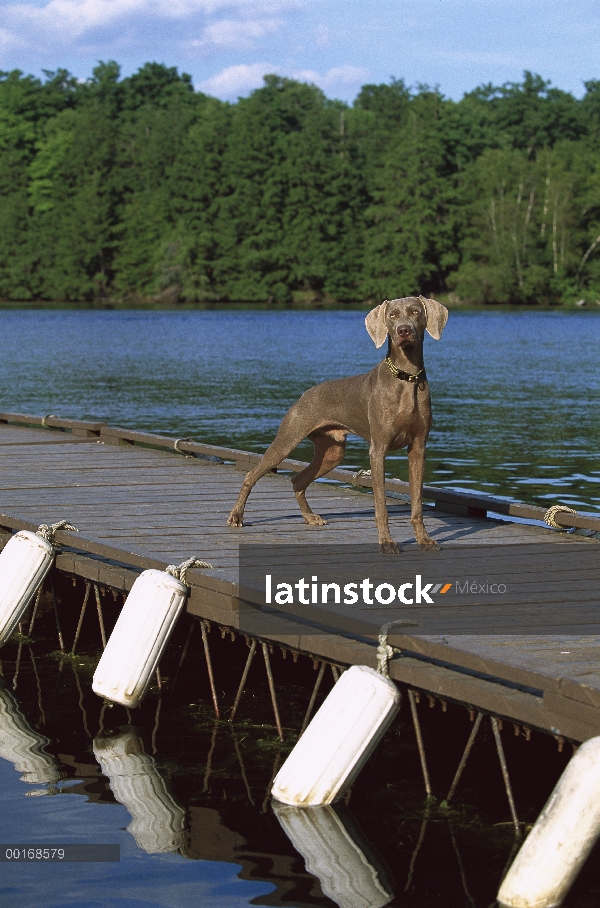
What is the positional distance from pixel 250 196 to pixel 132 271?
10367 millimetres

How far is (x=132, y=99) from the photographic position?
386ft

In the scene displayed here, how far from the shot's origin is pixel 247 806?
6168 mm

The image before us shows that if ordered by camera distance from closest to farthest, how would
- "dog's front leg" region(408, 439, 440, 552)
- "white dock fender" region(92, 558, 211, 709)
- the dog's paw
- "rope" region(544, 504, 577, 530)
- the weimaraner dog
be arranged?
1. "white dock fender" region(92, 558, 211, 709)
2. the weimaraner dog
3. "dog's front leg" region(408, 439, 440, 552)
4. "rope" region(544, 504, 577, 530)
5. the dog's paw

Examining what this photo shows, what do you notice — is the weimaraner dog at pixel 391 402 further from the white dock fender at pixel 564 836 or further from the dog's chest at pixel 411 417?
the white dock fender at pixel 564 836

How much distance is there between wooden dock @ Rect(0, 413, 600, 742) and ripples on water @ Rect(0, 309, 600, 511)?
5284mm

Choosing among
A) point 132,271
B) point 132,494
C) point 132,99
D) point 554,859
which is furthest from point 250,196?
point 554,859

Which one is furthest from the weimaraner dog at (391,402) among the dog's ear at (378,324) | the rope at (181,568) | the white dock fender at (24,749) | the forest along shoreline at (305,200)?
the forest along shoreline at (305,200)

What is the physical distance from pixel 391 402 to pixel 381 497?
0.55 meters

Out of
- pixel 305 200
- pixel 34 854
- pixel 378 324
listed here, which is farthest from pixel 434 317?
pixel 305 200

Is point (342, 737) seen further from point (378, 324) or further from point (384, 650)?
point (378, 324)

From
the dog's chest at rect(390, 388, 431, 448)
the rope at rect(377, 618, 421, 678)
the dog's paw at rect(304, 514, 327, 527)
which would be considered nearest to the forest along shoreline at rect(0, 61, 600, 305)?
the dog's paw at rect(304, 514, 327, 527)

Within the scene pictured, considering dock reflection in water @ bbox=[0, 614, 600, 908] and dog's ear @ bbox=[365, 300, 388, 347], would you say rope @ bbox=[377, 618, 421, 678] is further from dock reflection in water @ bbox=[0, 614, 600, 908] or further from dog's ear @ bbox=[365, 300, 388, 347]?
dog's ear @ bbox=[365, 300, 388, 347]

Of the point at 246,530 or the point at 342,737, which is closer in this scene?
the point at 342,737

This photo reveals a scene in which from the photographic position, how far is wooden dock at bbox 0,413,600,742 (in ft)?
17.6
